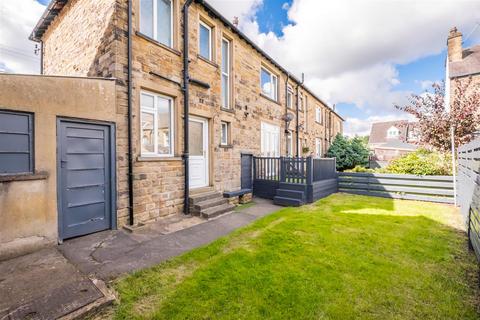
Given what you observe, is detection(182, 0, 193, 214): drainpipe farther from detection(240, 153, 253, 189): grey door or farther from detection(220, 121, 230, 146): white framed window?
detection(240, 153, 253, 189): grey door

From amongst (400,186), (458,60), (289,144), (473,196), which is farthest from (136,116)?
(458,60)

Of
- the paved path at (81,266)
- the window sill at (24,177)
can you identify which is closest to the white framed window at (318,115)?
the paved path at (81,266)

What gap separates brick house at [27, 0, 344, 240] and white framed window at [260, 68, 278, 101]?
1.40 metres

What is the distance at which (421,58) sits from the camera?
1741 cm

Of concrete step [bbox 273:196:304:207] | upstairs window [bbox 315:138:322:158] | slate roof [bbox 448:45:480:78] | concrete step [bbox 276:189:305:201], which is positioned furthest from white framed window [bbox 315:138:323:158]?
concrete step [bbox 273:196:304:207]

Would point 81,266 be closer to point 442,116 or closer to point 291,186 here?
point 291,186

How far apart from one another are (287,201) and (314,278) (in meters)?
4.39

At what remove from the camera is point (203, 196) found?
630cm

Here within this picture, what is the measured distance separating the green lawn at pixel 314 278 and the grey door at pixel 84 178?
2.14 meters

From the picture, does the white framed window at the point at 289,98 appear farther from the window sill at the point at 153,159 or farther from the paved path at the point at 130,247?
the paved path at the point at 130,247

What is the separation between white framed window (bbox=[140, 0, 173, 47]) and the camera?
5.45 metres

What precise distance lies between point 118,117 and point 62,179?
5.21ft

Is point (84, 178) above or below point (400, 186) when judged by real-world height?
above

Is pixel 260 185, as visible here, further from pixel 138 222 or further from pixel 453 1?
pixel 453 1
